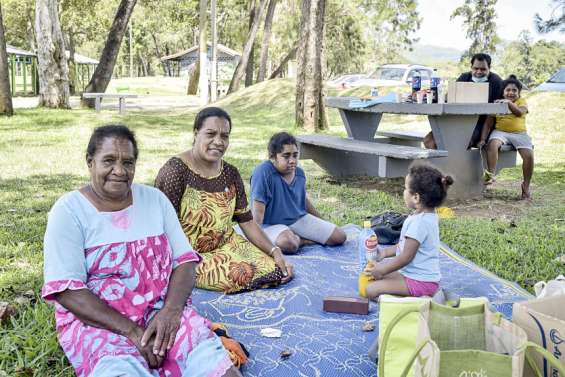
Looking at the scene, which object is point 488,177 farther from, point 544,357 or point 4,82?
point 4,82

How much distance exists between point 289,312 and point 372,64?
65.0 m

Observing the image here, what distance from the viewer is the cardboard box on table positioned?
2.49 metres

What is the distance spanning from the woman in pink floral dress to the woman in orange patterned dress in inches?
37.9

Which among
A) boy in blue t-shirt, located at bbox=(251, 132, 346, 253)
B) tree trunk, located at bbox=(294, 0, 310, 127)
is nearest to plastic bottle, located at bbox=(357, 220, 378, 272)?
boy in blue t-shirt, located at bbox=(251, 132, 346, 253)

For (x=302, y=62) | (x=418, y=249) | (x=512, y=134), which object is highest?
(x=302, y=62)

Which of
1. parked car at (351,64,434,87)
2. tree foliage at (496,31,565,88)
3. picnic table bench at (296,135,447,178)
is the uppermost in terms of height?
tree foliage at (496,31,565,88)

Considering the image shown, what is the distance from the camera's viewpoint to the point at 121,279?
2.79m

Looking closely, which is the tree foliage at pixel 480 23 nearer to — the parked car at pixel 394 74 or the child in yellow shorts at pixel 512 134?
the parked car at pixel 394 74

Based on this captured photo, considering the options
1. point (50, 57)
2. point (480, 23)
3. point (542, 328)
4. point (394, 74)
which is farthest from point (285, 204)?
point (480, 23)

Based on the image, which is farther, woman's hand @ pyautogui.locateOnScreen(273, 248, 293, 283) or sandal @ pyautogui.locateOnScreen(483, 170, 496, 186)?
sandal @ pyautogui.locateOnScreen(483, 170, 496, 186)

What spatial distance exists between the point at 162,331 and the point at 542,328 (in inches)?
62.7

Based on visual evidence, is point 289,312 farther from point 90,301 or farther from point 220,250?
point 90,301

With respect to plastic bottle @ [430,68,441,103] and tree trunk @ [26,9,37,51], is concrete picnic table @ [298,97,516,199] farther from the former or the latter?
tree trunk @ [26,9,37,51]

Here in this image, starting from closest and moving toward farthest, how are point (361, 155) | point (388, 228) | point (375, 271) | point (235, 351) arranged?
point (235, 351) < point (375, 271) < point (388, 228) < point (361, 155)
